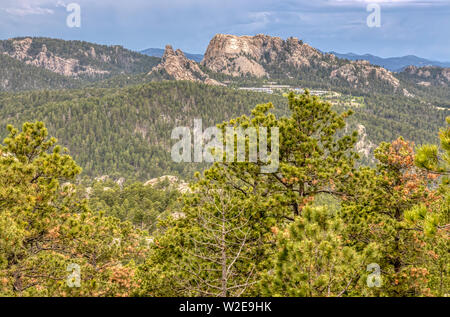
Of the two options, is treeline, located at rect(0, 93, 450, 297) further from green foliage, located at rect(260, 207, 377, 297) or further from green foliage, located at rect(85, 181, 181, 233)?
green foliage, located at rect(85, 181, 181, 233)

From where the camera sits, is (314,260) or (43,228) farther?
(43,228)

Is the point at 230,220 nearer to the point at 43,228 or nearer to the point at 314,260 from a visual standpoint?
the point at 314,260

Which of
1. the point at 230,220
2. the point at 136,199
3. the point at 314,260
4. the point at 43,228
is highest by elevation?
the point at 314,260

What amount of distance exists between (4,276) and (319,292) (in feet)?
34.1

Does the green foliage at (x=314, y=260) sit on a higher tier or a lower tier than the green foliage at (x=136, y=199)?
higher

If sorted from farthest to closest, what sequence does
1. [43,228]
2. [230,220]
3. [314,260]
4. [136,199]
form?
[136,199] → [230,220] → [43,228] → [314,260]

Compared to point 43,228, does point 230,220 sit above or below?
above

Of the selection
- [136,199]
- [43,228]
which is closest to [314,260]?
[43,228]

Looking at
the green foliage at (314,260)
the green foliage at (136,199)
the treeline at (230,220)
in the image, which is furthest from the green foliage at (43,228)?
the green foliage at (136,199)

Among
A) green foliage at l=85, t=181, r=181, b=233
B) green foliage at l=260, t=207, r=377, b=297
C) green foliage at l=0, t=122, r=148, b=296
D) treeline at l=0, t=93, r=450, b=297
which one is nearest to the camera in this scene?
green foliage at l=260, t=207, r=377, b=297


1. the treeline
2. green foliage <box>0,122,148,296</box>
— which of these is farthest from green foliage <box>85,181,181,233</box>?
the treeline

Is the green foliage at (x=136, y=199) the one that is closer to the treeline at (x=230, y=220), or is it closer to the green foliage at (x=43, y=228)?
the green foliage at (x=43, y=228)

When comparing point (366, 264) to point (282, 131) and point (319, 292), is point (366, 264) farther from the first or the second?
point (282, 131)
